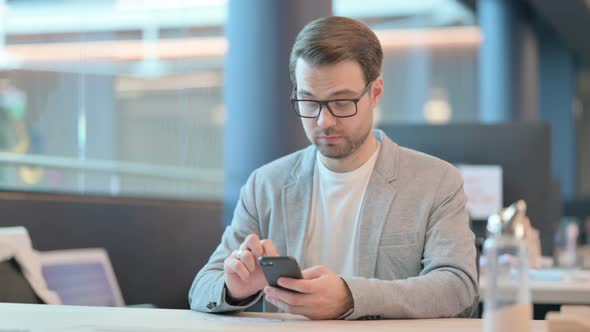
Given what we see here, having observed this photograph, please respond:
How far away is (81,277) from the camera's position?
163 inches

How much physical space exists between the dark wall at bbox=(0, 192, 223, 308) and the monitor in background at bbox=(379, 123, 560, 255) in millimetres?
1692

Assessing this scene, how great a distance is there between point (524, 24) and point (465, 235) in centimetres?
981

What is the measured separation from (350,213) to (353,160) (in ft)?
0.47

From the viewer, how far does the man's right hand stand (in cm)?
205

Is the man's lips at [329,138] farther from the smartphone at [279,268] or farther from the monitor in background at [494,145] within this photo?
the monitor in background at [494,145]

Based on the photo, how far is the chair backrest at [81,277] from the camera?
156 inches

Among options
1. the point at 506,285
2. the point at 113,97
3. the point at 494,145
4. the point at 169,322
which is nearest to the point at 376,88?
the point at 169,322

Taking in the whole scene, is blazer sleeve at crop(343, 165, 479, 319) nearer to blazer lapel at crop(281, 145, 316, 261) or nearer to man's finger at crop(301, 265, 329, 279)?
man's finger at crop(301, 265, 329, 279)

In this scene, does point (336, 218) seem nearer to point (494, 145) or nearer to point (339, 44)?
point (339, 44)

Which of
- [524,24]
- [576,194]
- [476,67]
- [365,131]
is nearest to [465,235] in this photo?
[365,131]

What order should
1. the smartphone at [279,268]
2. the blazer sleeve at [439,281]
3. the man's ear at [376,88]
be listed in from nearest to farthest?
the smartphone at [279,268], the blazer sleeve at [439,281], the man's ear at [376,88]

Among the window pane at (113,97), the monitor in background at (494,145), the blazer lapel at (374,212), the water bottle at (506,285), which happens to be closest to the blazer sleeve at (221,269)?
the blazer lapel at (374,212)

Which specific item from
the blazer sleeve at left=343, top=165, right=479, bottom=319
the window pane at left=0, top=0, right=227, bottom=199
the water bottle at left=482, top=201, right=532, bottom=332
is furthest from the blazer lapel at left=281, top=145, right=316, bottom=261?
the window pane at left=0, top=0, right=227, bottom=199

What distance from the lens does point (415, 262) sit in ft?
7.69
